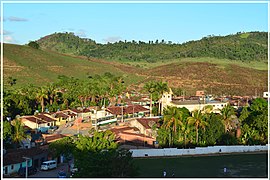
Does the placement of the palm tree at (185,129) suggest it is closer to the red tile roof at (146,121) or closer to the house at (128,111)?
the red tile roof at (146,121)

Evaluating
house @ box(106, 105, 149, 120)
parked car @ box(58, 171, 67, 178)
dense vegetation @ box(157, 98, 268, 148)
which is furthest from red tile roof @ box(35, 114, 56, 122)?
parked car @ box(58, 171, 67, 178)

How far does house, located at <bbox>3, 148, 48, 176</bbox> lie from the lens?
26750 mm

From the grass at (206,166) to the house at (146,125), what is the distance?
892 cm

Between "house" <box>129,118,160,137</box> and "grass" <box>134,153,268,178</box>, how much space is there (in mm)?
8919

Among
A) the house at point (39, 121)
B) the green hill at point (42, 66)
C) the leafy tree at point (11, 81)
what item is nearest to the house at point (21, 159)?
the house at point (39, 121)

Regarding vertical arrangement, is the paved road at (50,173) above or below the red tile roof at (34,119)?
below

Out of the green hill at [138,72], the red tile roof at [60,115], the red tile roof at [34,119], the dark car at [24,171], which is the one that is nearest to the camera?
the dark car at [24,171]

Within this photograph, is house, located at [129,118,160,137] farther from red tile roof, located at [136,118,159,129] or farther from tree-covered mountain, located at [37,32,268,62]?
tree-covered mountain, located at [37,32,268,62]

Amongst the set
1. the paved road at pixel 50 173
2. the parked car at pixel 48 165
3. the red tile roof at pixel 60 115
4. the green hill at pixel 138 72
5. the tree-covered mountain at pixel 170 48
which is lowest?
the paved road at pixel 50 173

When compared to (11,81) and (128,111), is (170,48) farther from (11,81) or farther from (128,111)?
(128,111)

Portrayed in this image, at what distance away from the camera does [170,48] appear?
155625mm

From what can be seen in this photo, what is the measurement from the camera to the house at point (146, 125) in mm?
40944

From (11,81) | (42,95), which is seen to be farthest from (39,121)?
(11,81)

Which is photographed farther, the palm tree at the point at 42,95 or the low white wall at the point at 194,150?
the palm tree at the point at 42,95
